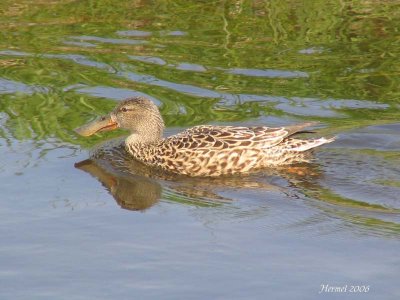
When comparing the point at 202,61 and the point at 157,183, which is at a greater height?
the point at 202,61

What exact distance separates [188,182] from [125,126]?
1.37 meters

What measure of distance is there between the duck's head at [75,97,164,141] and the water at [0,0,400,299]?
22 cm

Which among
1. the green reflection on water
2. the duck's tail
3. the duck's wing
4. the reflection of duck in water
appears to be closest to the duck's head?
the green reflection on water

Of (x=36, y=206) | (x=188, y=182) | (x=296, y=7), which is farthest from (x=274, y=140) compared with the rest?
(x=296, y=7)

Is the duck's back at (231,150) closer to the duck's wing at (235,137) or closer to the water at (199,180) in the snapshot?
the duck's wing at (235,137)

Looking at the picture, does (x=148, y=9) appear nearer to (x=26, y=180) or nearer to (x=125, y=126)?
(x=125, y=126)

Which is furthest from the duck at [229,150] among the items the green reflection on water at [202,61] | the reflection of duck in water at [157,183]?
the green reflection on water at [202,61]

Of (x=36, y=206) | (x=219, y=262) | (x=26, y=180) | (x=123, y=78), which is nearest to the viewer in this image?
(x=219, y=262)

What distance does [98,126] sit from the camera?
11547 millimetres

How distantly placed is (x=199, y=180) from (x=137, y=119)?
4.13ft

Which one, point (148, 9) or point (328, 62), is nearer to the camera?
point (328, 62)

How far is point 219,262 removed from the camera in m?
8.23

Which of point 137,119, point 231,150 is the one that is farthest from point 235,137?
point 137,119

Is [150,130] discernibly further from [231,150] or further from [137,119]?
[231,150]
